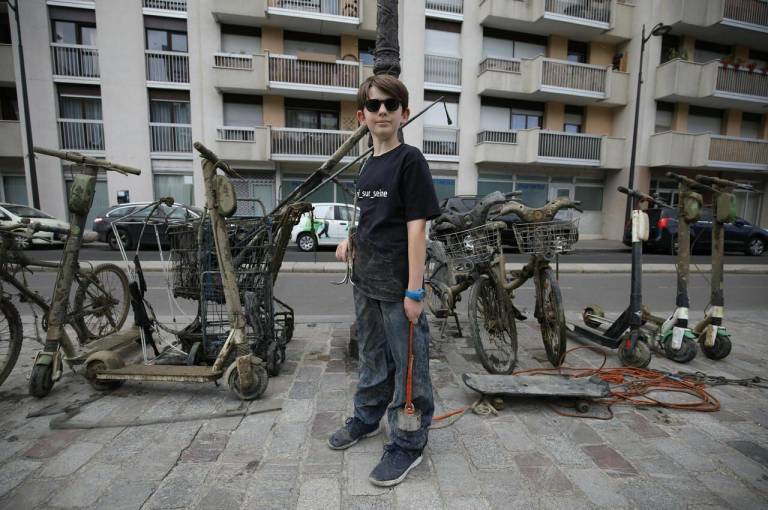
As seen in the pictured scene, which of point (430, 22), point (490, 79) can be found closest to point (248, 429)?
point (490, 79)

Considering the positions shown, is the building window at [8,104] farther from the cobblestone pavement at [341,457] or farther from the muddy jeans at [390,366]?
the muddy jeans at [390,366]

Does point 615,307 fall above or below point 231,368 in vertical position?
below

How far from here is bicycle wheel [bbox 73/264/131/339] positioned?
3760 mm

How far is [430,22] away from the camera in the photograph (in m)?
18.2

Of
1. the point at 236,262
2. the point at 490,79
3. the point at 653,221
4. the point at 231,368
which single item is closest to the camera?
the point at 231,368

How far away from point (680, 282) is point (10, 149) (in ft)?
76.9

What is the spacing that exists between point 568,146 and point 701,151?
A: 6.11 metres

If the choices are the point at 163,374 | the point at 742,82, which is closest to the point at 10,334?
the point at 163,374

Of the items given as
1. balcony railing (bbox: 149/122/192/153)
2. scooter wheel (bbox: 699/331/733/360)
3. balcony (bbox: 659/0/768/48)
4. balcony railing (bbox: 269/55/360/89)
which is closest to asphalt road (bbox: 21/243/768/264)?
balcony railing (bbox: 149/122/192/153)

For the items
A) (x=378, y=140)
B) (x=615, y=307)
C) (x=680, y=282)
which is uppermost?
(x=378, y=140)

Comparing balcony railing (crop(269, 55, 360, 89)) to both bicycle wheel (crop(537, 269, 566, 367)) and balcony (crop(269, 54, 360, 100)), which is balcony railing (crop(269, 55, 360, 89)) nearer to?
balcony (crop(269, 54, 360, 100))

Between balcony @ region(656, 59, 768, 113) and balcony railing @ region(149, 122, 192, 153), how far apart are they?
2185 cm

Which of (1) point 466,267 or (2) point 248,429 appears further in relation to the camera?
(1) point 466,267

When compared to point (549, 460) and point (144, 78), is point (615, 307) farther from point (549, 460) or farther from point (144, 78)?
point (144, 78)
